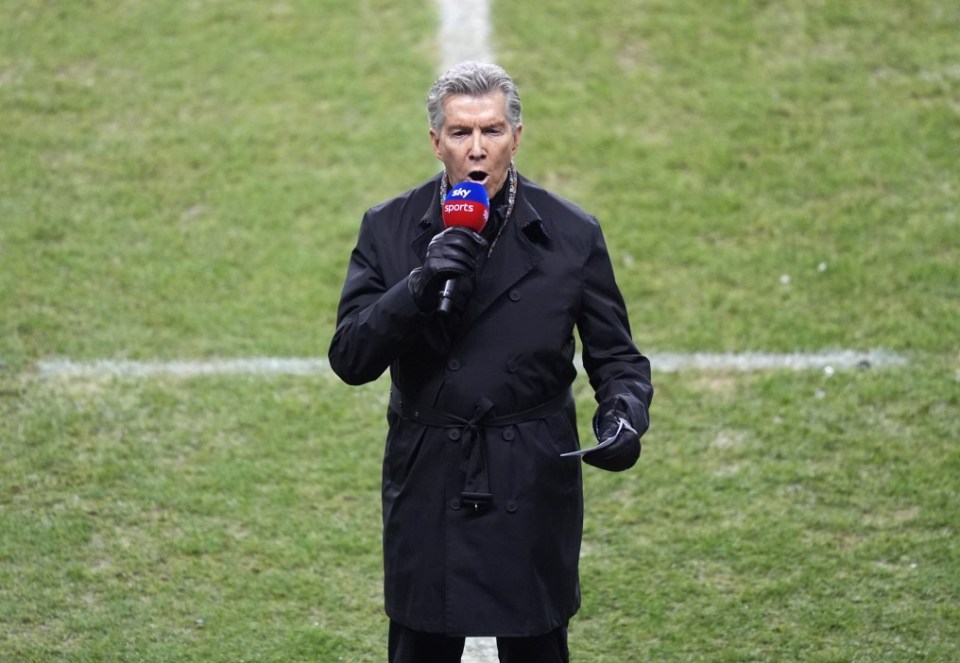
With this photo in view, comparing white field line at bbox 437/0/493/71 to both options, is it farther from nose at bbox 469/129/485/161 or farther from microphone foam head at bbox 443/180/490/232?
microphone foam head at bbox 443/180/490/232

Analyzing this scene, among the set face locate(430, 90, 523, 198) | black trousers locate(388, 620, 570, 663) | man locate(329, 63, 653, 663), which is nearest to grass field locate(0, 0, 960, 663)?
black trousers locate(388, 620, 570, 663)

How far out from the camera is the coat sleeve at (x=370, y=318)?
373 cm

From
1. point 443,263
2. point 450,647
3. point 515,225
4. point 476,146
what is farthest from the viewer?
point 450,647

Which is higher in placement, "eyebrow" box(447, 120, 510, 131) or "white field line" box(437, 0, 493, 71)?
"eyebrow" box(447, 120, 510, 131)

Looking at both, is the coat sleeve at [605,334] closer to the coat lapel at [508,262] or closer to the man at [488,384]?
the man at [488,384]

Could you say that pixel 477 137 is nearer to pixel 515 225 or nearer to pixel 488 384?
pixel 515 225

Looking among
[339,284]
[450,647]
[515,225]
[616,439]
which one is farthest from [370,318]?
[339,284]

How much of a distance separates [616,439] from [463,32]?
6.99 m

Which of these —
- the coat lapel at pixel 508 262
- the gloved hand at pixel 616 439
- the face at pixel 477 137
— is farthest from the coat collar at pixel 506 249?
the gloved hand at pixel 616 439

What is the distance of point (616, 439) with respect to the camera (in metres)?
3.71

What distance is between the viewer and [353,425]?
7156mm

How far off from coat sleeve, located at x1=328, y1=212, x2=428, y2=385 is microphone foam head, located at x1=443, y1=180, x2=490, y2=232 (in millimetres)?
222

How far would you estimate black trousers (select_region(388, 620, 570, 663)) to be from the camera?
13.4 ft

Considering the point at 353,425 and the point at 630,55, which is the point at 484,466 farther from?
the point at 630,55
